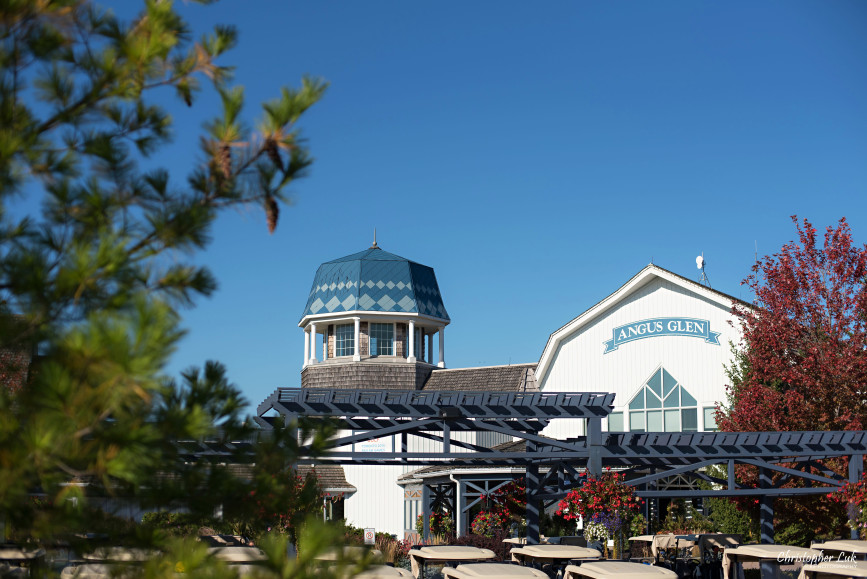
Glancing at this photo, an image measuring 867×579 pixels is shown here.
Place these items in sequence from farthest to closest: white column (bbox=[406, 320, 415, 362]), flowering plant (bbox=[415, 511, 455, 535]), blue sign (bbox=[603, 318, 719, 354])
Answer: white column (bbox=[406, 320, 415, 362]), flowering plant (bbox=[415, 511, 455, 535]), blue sign (bbox=[603, 318, 719, 354])

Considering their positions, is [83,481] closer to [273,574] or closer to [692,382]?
[273,574]

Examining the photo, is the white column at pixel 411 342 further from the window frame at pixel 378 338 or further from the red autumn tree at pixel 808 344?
the red autumn tree at pixel 808 344

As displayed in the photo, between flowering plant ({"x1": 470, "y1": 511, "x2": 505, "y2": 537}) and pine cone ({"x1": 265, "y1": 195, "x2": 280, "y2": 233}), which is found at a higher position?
pine cone ({"x1": 265, "y1": 195, "x2": 280, "y2": 233})

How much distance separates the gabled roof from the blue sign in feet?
2.88

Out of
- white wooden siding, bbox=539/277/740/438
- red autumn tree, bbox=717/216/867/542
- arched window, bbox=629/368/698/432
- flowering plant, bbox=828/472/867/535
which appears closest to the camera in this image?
flowering plant, bbox=828/472/867/535

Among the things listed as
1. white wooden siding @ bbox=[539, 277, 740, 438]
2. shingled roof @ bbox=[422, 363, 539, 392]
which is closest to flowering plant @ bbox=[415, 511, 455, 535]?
white wooden siding @ bbox=[539, 277, 740, 438]

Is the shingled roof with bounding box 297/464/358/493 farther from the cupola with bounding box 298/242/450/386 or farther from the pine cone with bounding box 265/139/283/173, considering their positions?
the pine cone with bounding box 265/139/283/173

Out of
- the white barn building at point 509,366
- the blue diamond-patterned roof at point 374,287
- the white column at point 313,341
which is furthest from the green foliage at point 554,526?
the white column at point 313,341

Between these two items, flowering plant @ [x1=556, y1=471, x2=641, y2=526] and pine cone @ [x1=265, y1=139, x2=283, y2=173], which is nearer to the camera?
pine cone @ [x1=265, y1=139, x2=283, y2=173]

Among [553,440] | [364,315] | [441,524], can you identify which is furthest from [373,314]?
[553,440]

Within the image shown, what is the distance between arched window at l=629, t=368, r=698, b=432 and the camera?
1091 inches

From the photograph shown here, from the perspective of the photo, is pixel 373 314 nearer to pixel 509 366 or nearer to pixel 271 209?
pixel 509 366

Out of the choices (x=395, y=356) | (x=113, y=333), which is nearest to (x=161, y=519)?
(x=113, y=333)

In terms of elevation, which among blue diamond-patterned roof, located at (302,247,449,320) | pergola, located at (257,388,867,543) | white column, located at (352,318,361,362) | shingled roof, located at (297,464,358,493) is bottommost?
shingled roof, located at (297,464,358,493)
